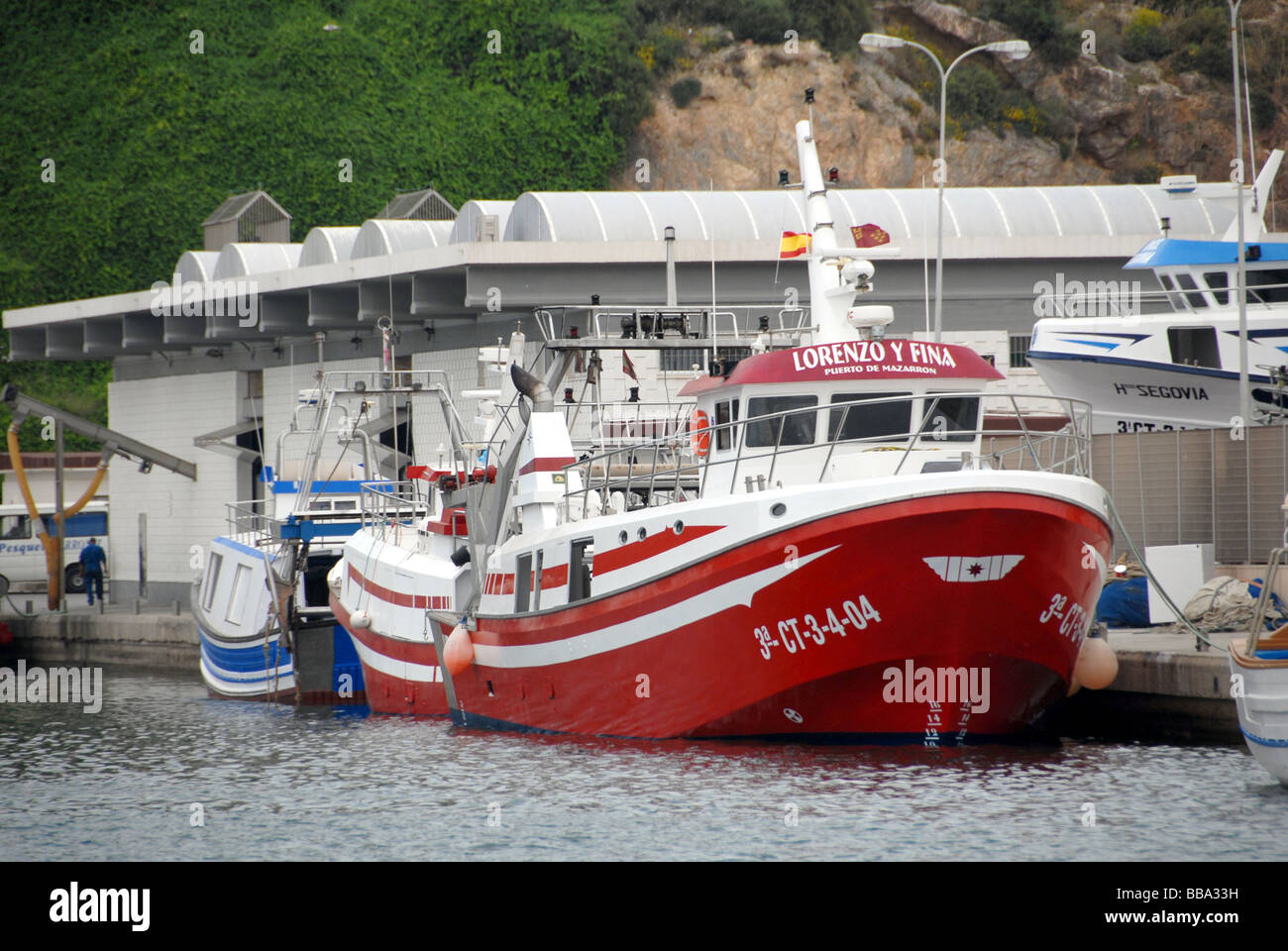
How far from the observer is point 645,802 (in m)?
14.2

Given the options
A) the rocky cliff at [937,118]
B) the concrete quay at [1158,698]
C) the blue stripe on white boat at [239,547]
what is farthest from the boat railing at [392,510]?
the rocky cliff at [937,118]

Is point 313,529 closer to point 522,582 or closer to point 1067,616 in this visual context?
point 522,582

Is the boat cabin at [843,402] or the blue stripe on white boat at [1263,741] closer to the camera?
the blue stripe on white boat at [1263,741]

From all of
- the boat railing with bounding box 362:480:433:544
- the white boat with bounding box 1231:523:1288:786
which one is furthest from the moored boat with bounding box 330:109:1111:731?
the boat railing with bounding box 362:480:433:544

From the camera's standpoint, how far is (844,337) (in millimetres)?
18984

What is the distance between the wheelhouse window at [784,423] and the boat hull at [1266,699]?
5060 mm

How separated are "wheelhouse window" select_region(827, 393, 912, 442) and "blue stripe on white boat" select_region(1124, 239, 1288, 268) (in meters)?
13.4

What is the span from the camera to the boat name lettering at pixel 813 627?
50.3 ft

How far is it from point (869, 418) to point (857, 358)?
638mm

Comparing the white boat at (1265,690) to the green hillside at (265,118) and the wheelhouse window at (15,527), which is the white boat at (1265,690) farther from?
the green hillside at (265,118)

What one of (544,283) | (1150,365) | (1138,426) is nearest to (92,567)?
(544,283)

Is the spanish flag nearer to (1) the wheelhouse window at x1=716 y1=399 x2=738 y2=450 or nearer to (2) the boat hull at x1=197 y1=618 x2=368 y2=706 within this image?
(1) the wheelhouse window at x1=716 y1=399 x2=738 y2=450

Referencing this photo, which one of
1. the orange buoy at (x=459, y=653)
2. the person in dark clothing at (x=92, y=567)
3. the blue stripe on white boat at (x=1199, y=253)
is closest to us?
the orange buoy at (x=459, y=653)

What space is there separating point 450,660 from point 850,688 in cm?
567
